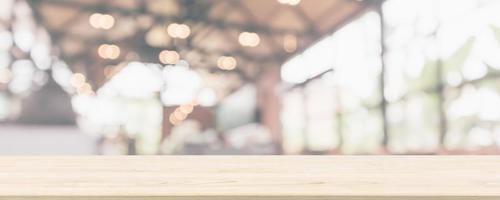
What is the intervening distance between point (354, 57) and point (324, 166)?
775 centimetres

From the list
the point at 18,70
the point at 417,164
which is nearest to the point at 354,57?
the point at 18,70

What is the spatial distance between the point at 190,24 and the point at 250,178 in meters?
8.16

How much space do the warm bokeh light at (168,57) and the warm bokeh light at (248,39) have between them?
1.21 metres

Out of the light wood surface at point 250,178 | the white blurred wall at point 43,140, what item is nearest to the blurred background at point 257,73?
the white blurred wall at point 43,140

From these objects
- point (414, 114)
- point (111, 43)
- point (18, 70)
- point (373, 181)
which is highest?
point (111, 43)

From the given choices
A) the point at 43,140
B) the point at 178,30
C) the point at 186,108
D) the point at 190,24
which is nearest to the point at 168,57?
the point at 178,30

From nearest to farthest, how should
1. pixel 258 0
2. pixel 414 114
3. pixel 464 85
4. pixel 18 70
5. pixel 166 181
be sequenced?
pixel 166 181
pixel 464 85
pixel 414 114
pixel 18 70
pixel 258 0

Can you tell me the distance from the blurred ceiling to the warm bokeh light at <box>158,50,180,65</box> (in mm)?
96

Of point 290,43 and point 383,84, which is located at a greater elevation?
point 290,43

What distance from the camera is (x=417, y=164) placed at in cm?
107

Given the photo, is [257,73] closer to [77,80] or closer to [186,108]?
[186,108]

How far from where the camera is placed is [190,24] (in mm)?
8945

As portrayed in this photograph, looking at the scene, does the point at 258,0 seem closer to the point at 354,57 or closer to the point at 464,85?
the point at 354,57

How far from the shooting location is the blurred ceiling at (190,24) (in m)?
8.25
